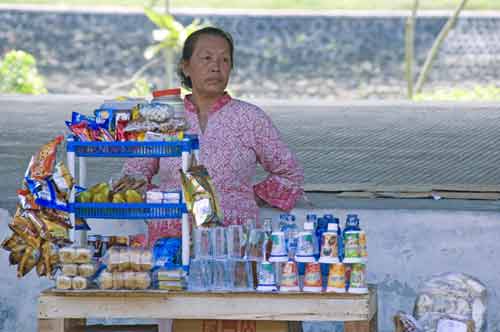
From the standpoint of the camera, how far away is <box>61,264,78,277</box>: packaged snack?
3.41m

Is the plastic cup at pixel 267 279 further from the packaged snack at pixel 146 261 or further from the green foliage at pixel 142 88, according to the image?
the green foliage at pixel 142 88

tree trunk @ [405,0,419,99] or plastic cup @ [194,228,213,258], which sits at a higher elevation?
tree trunk @ [405,0,419,99]

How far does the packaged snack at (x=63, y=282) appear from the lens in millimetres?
3404

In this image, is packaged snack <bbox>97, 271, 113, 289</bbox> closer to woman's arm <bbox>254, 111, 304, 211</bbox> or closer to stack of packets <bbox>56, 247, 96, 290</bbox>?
stack of packets <bbox>56, 247, 96, 290</bbox>

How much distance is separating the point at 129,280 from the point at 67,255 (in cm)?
18

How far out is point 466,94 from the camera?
1340cm

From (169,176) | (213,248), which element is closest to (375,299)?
(213,248)

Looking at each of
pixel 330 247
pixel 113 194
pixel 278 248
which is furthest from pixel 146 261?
pixel 330 247

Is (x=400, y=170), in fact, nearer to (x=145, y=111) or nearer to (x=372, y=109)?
(x=145, y=111)

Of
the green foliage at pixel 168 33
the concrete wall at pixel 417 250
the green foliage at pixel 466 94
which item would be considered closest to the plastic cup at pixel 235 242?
the concrete wall at pixel 417 250

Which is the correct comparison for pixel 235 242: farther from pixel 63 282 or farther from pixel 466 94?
pixel 466 94

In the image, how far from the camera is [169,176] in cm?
394

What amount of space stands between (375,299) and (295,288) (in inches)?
14.1

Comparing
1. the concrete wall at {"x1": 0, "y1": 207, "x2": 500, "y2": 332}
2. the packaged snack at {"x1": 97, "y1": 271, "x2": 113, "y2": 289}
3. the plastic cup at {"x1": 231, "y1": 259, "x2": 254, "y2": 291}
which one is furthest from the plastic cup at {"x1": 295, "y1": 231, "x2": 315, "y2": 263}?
the concrete wall at {"x1": 0, "y1": 207, "x2": 500, "y2": 332}
